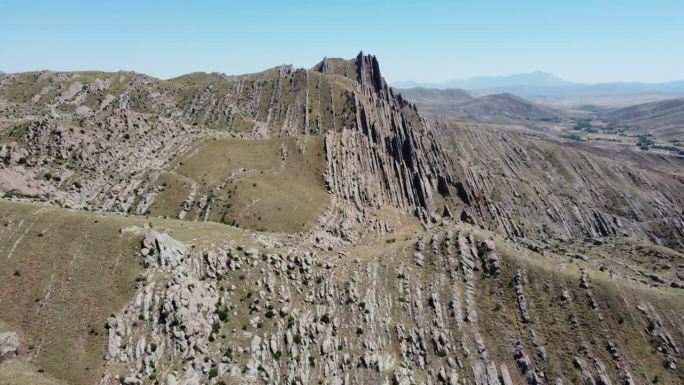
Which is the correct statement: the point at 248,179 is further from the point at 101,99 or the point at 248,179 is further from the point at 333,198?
the point at 101,99

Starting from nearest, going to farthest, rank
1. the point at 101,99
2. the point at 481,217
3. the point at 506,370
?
the point at 506,370
the point at 481,217
the point at 101,99

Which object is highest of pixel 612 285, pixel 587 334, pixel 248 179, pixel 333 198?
pixel 248 179

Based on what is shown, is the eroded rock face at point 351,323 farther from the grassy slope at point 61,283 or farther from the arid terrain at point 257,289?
the grassy slope at point 61,283

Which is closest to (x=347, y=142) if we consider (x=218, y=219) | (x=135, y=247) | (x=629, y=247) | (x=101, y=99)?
(x=218, y=219)

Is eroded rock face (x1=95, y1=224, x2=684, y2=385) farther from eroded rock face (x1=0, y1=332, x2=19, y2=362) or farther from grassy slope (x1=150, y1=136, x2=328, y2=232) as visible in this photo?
grassy slope (x1=150, y1=136, x2=328, y2=232)

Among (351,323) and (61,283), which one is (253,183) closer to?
(351,323)

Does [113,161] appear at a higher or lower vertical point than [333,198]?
higher

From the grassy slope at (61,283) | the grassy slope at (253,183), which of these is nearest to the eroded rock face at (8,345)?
the grassy slope at (61,283)

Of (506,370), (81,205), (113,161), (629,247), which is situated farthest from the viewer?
(629,247)

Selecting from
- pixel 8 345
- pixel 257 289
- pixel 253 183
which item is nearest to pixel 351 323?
pixel 257 289
